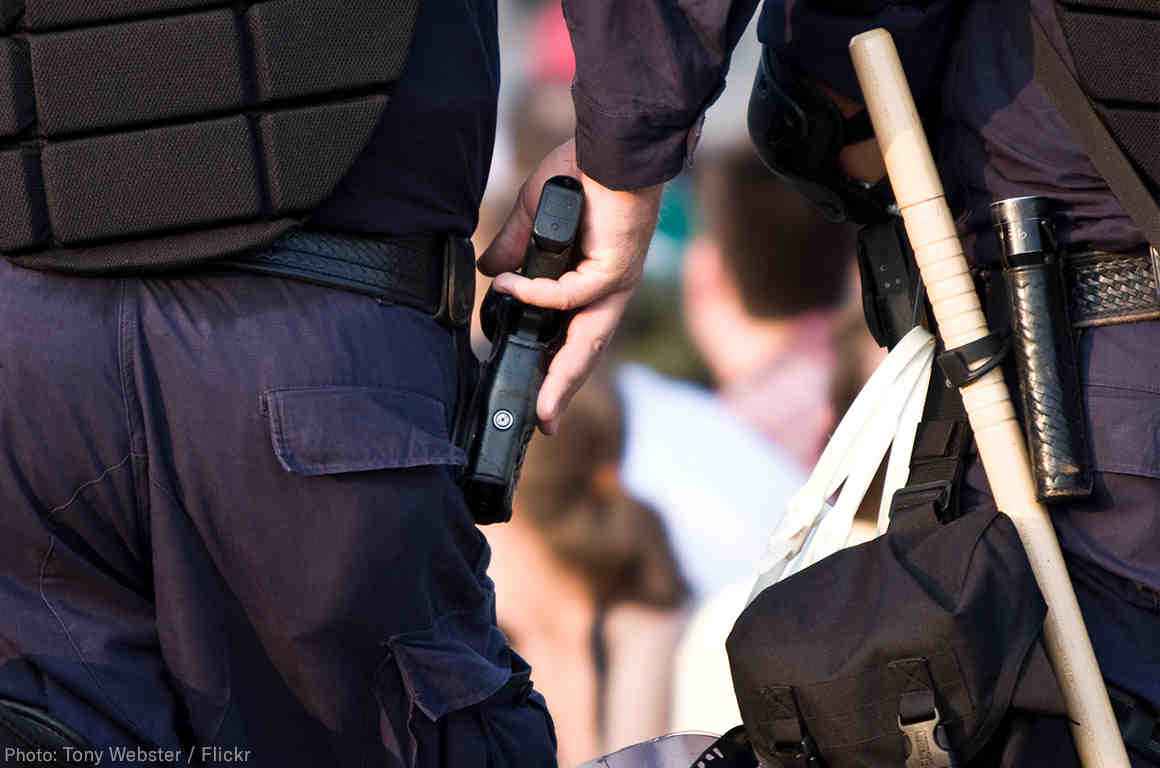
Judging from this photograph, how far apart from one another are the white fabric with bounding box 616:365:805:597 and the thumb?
66.3 inches

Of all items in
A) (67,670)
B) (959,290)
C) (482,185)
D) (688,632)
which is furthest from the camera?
(688,632)

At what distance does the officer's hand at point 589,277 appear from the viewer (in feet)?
5.73

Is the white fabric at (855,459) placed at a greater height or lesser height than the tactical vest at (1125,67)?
lesser

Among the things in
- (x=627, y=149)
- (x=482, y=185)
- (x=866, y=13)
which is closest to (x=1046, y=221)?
(x=866, y=13)

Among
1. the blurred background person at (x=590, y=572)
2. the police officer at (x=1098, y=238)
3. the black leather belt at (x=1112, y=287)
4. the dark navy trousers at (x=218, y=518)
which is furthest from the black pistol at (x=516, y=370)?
the blurred background person at (x=590, y=572)

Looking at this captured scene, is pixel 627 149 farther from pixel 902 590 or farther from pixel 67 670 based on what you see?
pixel 67 670

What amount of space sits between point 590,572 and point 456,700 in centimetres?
197

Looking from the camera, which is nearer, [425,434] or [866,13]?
[425,434]

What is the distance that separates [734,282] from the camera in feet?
11.8

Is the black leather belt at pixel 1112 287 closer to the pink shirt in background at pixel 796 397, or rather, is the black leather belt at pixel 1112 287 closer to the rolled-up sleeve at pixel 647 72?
the rolled-up sleeve at pixel 647 72

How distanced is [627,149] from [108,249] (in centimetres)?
55

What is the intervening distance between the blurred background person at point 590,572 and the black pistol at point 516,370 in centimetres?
173

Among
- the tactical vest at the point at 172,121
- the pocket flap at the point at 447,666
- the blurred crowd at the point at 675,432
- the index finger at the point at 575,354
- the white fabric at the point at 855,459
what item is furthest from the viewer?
the blurred crowd at the point at 675,432

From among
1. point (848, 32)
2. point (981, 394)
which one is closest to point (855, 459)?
point (981, 394)
